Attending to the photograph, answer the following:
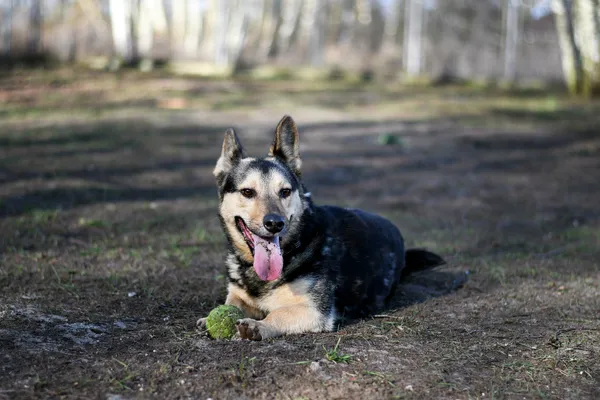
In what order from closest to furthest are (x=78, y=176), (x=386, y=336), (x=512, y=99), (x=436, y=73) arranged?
(x=386, y=336) < (x=78, y=176) < (x=512, y=99) < (x=436, y=73)

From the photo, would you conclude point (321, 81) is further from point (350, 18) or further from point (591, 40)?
point (350, 18)

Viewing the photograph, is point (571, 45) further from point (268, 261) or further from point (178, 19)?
point (178, 19)

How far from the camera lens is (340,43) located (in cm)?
3712

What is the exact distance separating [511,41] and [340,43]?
11722 mm

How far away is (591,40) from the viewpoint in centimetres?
2042

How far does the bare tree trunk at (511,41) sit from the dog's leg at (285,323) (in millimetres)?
23431

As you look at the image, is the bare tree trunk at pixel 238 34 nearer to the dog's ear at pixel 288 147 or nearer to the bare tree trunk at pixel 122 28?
the bare tree trunk at pixel 122 28

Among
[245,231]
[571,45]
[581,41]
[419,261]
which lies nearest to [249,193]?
[245,231]

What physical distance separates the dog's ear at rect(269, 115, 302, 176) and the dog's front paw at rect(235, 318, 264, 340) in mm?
1592

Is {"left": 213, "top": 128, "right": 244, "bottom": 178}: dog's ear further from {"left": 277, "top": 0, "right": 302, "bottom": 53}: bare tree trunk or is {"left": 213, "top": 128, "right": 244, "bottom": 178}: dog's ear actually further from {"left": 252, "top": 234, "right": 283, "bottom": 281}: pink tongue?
{"left": 277, "top": 0, "right": 302, "bottom": 53}: bare tree trunk

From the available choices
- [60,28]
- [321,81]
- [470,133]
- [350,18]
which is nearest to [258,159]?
[470,133]

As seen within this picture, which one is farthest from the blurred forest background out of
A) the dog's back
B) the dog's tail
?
the dog's back

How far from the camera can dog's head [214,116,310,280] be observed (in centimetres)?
552

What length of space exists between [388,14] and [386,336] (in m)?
37.6
